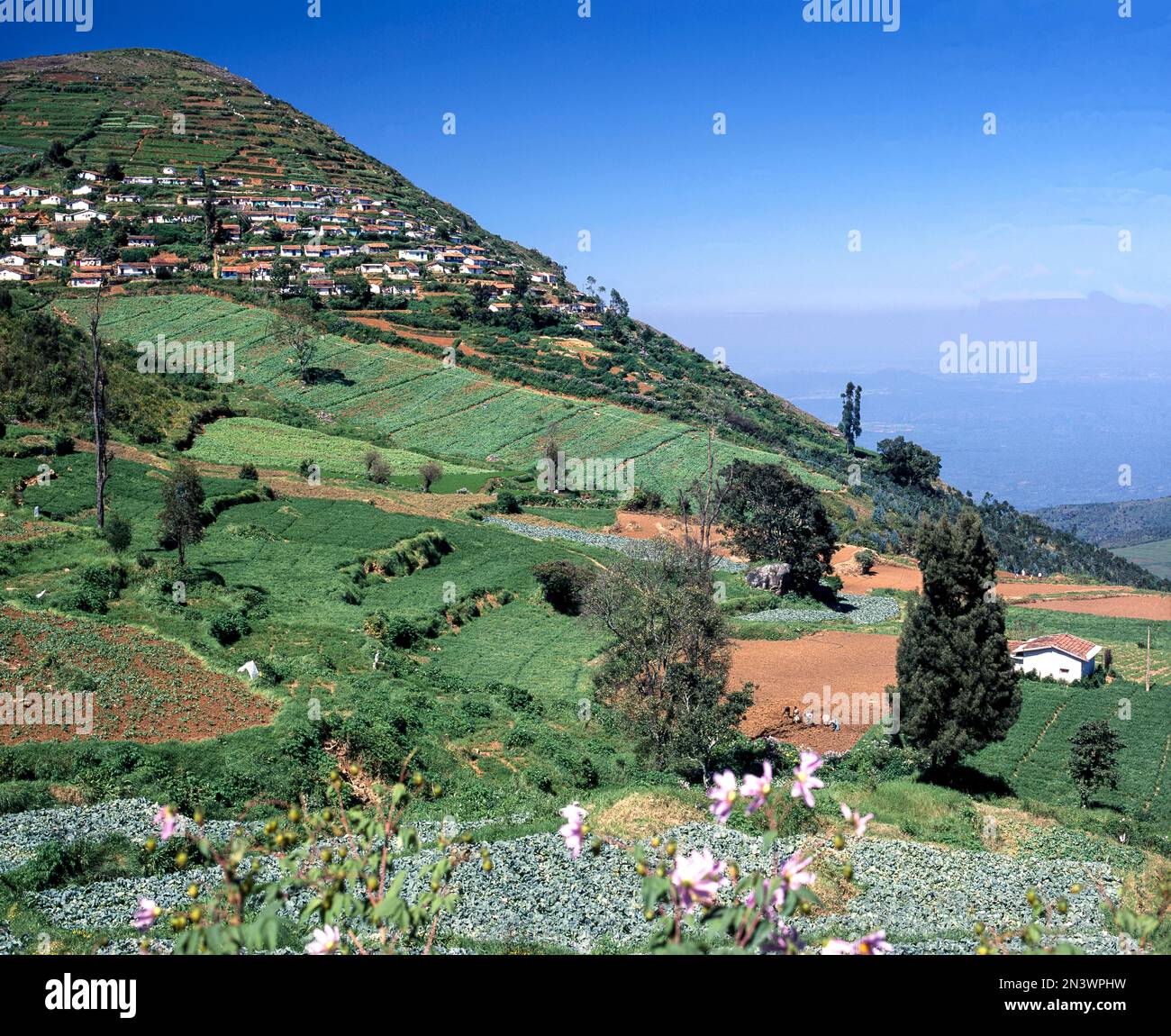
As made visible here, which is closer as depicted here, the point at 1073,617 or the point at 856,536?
the point at 1073,617

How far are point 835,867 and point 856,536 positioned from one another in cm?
5312

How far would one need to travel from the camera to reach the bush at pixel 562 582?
3669 cm

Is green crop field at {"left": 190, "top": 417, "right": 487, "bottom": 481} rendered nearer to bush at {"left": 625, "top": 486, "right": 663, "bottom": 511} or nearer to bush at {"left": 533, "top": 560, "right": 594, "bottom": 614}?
bush at {"left": 625, "top": 486, "right": 663, "bottom": 511}

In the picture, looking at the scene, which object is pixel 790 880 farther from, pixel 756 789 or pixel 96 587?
pixel 96 587

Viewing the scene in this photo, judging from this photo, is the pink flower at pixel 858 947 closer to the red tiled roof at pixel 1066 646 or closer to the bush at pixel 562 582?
the bush at pixel 562 582

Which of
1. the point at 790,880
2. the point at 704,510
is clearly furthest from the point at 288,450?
the point at 790,880

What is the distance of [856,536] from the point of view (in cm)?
6494

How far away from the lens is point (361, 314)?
321 feet

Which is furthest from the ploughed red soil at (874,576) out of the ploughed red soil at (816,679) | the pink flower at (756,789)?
the pink flower at (756,789)

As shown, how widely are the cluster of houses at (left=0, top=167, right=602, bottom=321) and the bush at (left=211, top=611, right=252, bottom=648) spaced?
82308 mm

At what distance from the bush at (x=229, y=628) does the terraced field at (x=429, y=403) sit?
43.9 m

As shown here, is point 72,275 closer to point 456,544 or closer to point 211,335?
point 211,335

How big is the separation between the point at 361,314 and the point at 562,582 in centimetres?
6927
